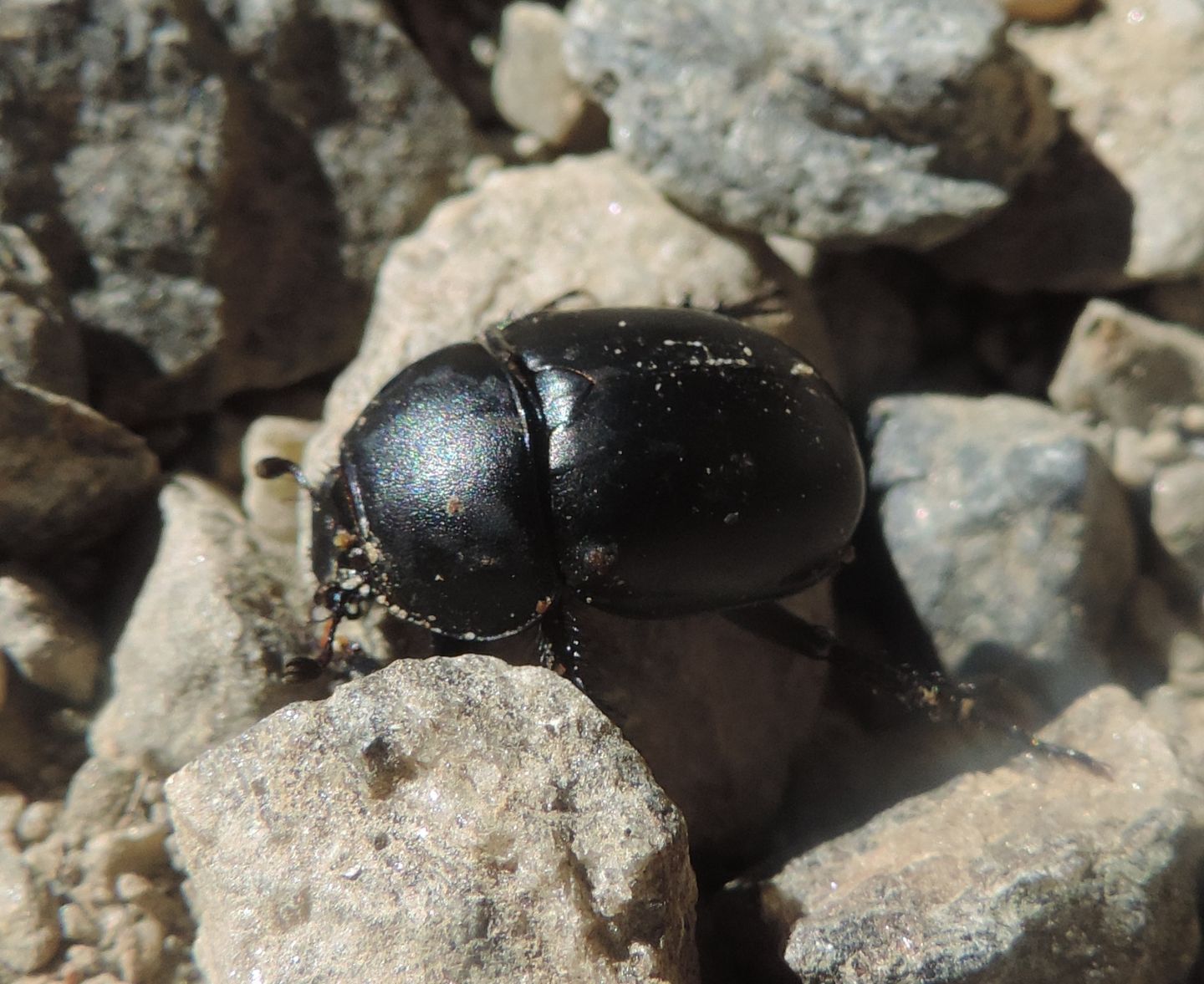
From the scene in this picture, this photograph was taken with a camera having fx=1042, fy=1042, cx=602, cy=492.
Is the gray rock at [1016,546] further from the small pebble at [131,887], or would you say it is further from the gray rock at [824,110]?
the small pebble at [131,887]

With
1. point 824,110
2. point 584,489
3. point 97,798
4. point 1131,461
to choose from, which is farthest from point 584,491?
point 1131,461

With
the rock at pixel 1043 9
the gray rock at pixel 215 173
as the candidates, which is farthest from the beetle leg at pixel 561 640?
the rock at pixel 1043 9

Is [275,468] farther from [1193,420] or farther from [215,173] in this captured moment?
[1193,420]

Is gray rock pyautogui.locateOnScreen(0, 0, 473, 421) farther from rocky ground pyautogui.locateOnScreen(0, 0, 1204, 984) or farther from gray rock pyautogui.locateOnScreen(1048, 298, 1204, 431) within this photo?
gray rock pyautogui.locateOnScreen(1048, 298, 1204, 431)

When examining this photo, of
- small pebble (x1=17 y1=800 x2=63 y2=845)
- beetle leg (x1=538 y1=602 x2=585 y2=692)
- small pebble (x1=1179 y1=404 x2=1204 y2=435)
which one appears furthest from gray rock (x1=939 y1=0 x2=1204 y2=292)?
small pebble (x1=17 y1=800 x2=63 y2=845)

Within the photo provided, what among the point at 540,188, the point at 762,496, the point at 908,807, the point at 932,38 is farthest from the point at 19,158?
the point at 908,807

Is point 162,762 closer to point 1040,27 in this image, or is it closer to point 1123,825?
point 1123,825

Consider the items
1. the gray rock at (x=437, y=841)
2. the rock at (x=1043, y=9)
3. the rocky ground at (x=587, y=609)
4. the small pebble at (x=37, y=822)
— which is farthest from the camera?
the rock at (x=1043, y=9)
